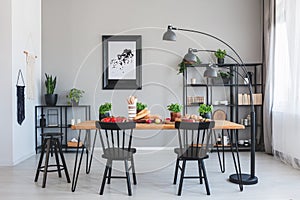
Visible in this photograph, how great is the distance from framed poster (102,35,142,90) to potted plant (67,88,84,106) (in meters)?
0.58

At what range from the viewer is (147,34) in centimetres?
641

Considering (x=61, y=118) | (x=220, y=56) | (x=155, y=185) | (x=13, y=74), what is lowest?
(x=155, y=185)

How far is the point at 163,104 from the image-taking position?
6.44m

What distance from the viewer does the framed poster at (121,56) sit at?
251 inches

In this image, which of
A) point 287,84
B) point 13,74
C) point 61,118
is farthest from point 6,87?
point 287,84

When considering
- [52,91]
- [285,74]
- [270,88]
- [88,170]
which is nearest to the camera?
[88,170]

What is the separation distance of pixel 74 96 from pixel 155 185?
2.81 m

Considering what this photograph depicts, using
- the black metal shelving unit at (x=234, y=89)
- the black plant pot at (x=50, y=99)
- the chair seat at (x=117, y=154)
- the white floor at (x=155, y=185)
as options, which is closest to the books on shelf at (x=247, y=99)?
the black metal shelving unit at (x=234, y=89)

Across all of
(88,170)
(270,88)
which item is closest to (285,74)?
(270,88)

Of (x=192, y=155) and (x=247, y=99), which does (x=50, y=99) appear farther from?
(x=247, y=99)

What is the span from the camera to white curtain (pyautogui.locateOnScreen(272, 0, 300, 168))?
187 inches

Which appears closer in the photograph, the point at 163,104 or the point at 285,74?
the point at 285,74

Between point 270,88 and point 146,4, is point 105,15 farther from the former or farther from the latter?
point 270,88

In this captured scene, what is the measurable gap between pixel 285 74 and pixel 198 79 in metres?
1.64
